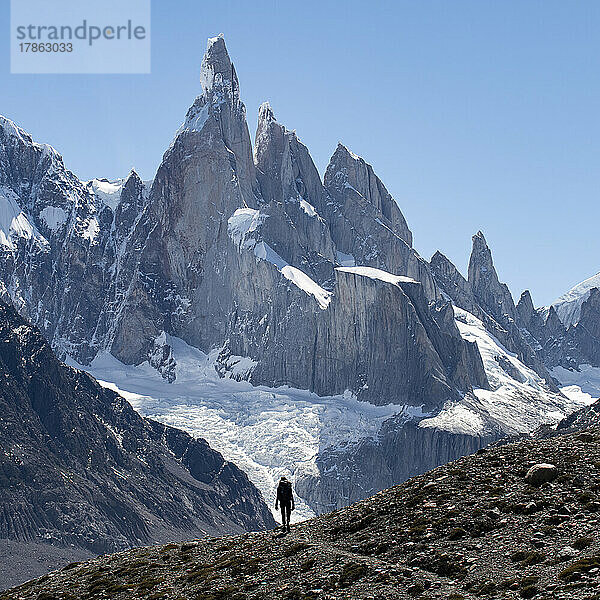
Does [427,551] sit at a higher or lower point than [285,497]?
lower

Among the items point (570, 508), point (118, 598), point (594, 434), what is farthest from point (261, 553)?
point (594, 434)

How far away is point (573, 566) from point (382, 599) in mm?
8758

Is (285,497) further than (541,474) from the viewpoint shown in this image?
Yes

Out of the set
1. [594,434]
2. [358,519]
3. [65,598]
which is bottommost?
[65,598]

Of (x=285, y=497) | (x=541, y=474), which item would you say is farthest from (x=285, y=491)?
(x=541, y=474)

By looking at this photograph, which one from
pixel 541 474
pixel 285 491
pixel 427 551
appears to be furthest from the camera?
pixel 285 491

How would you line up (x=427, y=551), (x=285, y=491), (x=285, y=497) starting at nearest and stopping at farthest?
(x=427, y=551)
(x=285, y=497)
(x=285, y=491)

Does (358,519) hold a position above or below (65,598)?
above

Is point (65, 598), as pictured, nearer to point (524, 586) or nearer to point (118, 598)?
point (118, 598)

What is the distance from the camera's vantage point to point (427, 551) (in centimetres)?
5059

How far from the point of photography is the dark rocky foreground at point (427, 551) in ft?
151

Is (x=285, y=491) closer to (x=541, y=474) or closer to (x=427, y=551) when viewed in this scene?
(x=427, y=551)

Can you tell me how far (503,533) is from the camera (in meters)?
50.7

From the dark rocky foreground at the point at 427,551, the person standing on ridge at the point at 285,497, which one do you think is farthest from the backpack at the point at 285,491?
the dark rocky foreground at the point at 427,551
